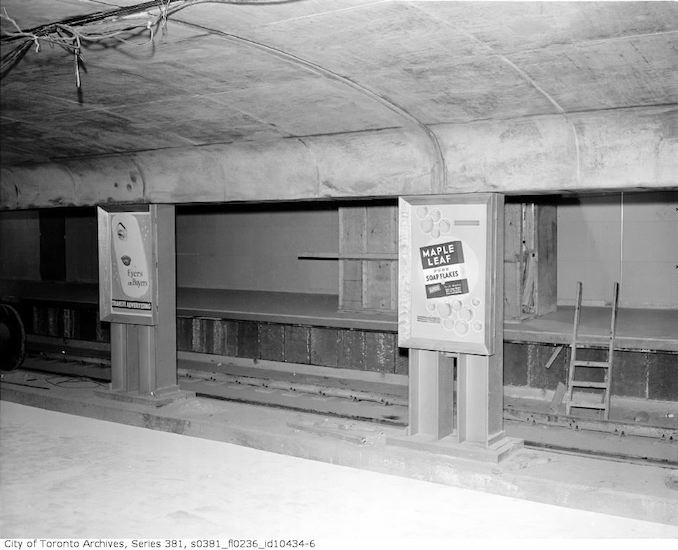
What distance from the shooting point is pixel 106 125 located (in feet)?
26.6

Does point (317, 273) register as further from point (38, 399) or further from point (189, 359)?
point (38, 399)

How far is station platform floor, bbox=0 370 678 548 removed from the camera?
570 cm

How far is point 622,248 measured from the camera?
46.0 feet

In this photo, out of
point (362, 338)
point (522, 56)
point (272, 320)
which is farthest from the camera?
point (272, 320)

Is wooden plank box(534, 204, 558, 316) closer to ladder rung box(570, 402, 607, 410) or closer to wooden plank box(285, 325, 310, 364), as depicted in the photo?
ladder rung box(570, 402, 607, 410)

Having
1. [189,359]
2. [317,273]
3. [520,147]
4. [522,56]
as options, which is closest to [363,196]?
[520,147]

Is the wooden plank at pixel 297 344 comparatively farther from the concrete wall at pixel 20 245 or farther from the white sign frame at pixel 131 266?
the concrete wall at pixel 20 245

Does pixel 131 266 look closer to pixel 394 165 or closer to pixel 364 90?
pixel 394 165

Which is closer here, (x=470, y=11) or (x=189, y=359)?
(x=470, y=11)

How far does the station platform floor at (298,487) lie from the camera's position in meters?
5.70

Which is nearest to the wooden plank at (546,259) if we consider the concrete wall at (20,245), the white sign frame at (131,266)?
the white sign frame at (131,266)

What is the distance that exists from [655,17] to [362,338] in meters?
8.33

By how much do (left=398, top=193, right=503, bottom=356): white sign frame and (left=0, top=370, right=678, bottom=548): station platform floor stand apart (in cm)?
109

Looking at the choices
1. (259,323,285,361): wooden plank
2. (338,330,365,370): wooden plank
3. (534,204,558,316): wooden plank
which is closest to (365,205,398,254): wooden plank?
(338,330,365,370): wooden plank
